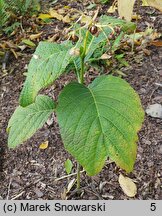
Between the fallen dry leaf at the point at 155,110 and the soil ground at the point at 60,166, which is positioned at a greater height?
the fallen dry leaf at the point at 155,110

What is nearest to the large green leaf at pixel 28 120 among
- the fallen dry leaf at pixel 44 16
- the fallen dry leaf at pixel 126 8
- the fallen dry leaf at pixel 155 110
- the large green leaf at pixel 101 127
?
the large green leaf at pixel 101 127

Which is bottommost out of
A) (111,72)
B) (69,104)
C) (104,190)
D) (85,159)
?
(104,190)

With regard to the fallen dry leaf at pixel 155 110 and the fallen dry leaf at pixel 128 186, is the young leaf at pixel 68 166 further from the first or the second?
the fallen dry leaf at pixel 155 110

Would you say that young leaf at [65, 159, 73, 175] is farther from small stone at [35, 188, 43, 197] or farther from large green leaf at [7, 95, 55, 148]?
large green leaf at [7, 95, 55, 148]

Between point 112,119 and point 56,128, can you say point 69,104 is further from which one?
point 56,128

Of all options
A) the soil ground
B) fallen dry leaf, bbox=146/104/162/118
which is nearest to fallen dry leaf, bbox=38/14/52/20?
the soil ground

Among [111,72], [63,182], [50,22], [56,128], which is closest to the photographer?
[63,182]

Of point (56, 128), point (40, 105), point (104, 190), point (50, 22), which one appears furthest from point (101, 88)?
point (50, 22)
